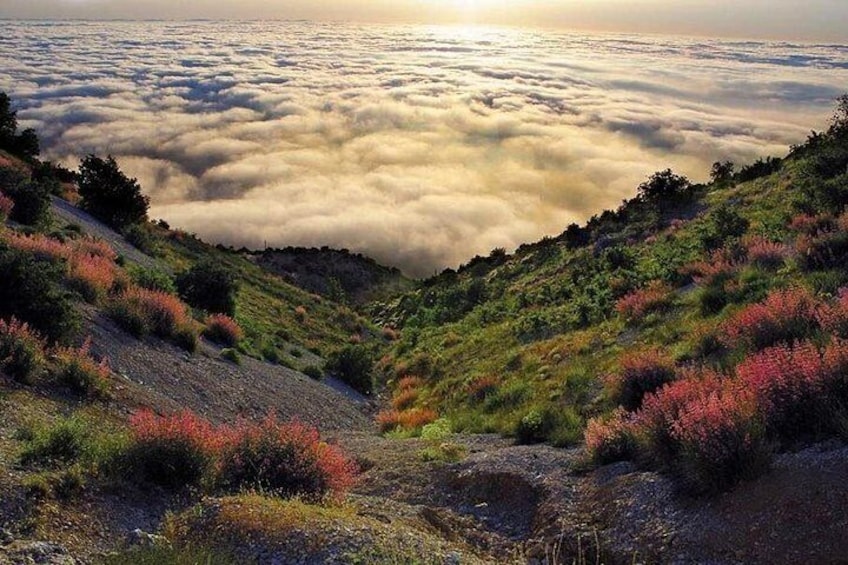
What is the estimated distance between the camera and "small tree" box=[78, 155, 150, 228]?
32.8 meters

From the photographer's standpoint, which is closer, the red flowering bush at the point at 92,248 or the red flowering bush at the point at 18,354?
the red flowering bush at the point at 18,354

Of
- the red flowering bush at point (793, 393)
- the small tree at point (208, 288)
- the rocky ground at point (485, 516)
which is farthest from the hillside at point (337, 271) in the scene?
the red flowering bush at point (793, 393)

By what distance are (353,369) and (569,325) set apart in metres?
8.00

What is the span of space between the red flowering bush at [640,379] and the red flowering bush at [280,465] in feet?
15.5

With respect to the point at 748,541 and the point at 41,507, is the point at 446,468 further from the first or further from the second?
the point at 41,507

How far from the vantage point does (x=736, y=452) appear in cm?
662

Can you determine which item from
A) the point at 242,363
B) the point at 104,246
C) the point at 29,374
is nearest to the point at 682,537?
the point at 29,374

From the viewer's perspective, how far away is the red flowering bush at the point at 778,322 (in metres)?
9.37

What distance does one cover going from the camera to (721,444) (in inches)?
263

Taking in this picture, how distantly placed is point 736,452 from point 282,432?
4.95m

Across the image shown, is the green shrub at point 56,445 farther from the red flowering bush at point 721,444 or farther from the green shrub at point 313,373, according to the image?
the green shrub at point 313,373

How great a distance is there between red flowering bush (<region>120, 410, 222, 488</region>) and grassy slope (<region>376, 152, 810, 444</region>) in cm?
538

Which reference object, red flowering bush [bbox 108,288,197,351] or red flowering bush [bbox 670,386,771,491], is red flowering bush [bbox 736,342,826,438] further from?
red flowering bush [bbox 108,288,197,351]

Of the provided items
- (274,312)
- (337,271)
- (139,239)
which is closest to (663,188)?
(274,312)
